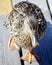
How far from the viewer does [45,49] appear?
1725 mm

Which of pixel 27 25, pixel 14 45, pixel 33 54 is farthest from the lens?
pixel 33 54

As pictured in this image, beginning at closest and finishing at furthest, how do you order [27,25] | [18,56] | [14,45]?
[27,25]
[14,45]
[18,56]

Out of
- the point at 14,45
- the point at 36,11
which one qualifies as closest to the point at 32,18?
the point at 36,11

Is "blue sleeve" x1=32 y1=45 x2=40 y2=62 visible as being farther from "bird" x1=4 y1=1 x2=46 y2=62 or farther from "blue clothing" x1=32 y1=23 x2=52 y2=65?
"bird" x1=4 y1=1 x2=46 y2=62

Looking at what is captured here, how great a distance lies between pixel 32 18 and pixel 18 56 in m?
0.52

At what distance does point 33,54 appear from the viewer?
1.69m

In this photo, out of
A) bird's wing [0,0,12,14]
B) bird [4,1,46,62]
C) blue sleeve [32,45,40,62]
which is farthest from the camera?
bird's wing [0,0,12,14]

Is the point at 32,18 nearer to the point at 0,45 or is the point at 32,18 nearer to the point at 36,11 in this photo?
the point at 36,11

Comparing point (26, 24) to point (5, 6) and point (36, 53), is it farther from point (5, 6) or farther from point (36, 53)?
point (5, 6)

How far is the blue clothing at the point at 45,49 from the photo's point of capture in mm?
1696

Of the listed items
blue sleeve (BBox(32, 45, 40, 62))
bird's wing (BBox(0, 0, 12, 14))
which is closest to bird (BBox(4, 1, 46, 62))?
blue sleeve (BBox(32, 45, 40, 62))

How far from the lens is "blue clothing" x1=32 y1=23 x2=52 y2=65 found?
1.70 metres

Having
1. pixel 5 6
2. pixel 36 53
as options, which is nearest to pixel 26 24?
pixel 36 53

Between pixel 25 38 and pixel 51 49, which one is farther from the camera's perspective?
pixel 51 49
